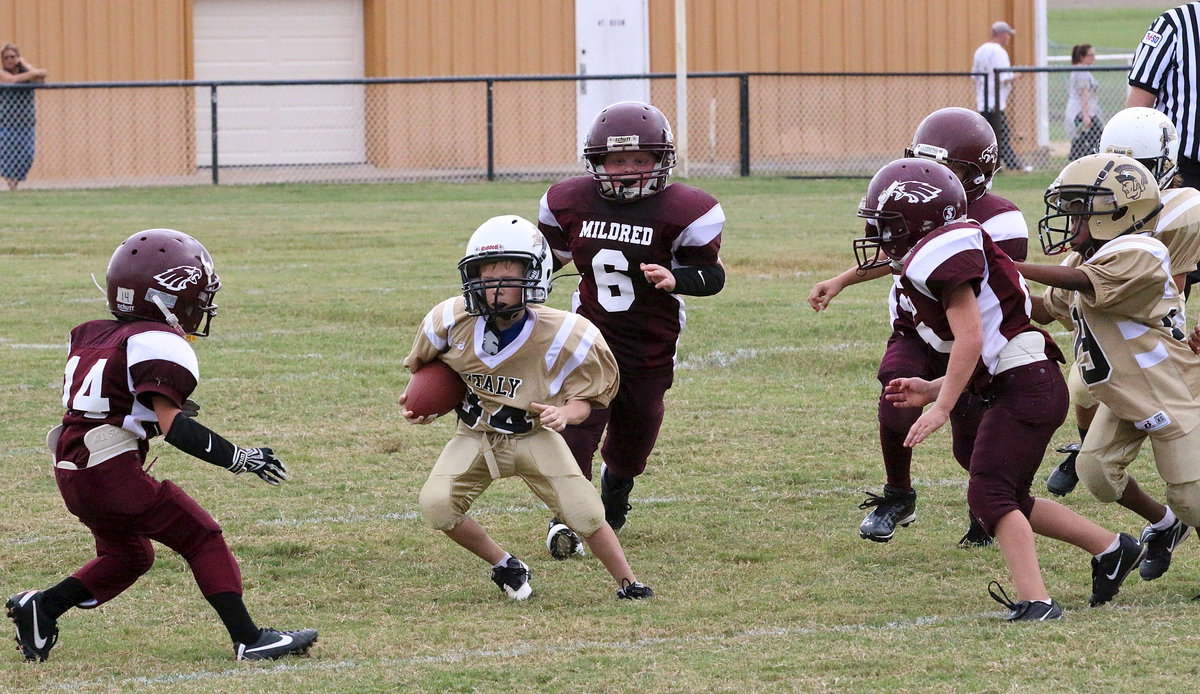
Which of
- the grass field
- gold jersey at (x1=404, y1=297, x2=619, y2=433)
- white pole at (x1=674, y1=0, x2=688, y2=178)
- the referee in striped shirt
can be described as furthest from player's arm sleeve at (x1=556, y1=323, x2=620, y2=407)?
white pole at (x1=674, y1=0, x2=688, y2=178)

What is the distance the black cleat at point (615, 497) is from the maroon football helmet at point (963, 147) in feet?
4.81

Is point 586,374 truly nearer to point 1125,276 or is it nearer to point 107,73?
point 1125,276

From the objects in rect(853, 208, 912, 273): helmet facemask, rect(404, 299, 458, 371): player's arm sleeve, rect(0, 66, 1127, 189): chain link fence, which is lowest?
rect(404, 299, 458, 371): player's arm sleeve

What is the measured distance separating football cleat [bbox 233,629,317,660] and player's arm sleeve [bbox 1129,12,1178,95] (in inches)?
167

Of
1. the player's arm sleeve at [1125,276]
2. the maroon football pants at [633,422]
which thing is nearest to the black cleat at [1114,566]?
the player's arm sleeve at [1125,276]

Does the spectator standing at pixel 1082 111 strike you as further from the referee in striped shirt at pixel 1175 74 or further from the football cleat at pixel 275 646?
the football cleat at pixel 275 646

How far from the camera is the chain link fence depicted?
65.4ft

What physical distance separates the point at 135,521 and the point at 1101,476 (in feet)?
8.77

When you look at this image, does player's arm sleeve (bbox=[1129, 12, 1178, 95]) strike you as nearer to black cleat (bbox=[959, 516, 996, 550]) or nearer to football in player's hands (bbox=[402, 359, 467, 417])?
black cleat (bbox=[959, 516, 996, 550])

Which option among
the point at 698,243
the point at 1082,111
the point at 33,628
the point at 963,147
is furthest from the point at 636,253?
the point at 1082,111

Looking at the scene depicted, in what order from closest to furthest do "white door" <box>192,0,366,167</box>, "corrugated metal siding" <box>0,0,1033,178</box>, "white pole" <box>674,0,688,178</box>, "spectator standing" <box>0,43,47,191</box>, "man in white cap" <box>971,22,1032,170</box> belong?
"spectator standing" <box>0,43,47,191</box>
"white pole" <box>674,0,688,178</box>
"man in white cap" <box>971,22,1032,170</box>
"corrugated metal siding" <box>0,0,1033,178</box>
"white door" <box>192,0,366,167</box>

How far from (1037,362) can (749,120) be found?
53.6 feet

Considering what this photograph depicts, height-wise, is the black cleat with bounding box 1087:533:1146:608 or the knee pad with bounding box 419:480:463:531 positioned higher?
the knee pad with bounding box 419:480:463:531

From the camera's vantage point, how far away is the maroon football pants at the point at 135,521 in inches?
163
